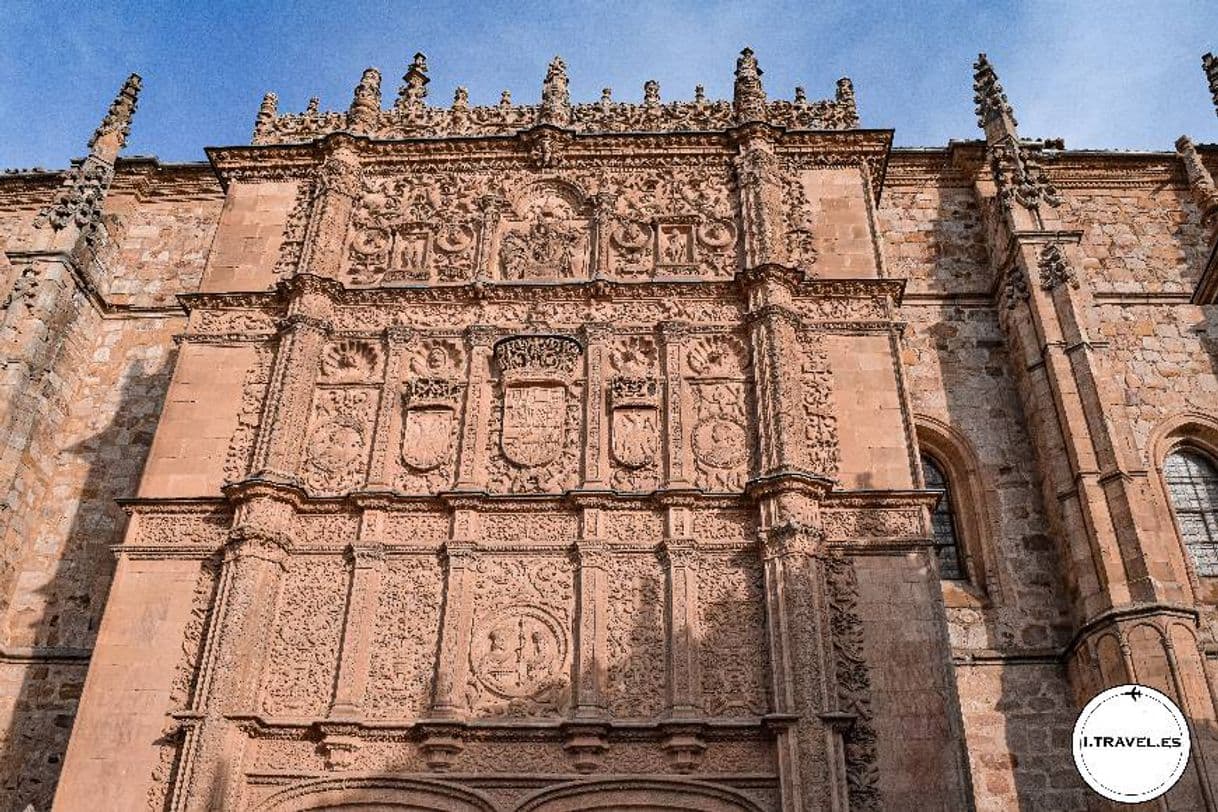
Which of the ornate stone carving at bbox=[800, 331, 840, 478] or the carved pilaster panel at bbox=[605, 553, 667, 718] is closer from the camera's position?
the carved pilaster panel at bbox=[605, 553, 667, 718]

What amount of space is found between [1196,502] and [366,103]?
12234mm

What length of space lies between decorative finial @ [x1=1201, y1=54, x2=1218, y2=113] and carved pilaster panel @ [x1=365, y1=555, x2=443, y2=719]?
13782mm

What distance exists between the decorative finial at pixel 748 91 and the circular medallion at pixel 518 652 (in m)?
7.46

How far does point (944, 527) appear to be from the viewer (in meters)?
14.1

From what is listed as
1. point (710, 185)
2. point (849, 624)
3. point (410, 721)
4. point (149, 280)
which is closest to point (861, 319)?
point (710, 185)

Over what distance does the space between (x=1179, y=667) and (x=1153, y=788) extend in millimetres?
3119

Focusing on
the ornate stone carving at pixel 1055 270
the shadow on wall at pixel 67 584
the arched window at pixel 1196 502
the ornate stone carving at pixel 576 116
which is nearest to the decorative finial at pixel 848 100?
the ornate stone carving at pixel 576 116

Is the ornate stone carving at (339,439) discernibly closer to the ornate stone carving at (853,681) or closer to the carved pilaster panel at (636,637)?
the carved pilaster panel at (636,637)

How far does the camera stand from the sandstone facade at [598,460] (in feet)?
35.6

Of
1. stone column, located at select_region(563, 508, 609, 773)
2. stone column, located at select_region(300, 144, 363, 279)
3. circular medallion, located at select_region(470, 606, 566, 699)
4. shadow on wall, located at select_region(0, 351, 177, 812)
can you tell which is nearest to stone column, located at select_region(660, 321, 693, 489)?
stone column, located at select_region(563, 508, 609, 773)

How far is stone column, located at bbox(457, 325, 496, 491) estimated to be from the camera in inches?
488

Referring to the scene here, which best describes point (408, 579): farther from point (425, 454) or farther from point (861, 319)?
point (861, 319)

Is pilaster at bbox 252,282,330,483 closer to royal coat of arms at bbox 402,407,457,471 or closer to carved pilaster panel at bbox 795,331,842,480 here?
royal coat of arms at bbox 402,407,457,471

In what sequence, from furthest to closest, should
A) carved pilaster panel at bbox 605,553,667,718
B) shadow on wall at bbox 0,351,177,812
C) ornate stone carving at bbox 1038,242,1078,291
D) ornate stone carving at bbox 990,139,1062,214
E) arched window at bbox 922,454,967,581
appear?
ornate stone carving at bbox 990,139,1062,214 < ornate stone carving at bbox 1038,242,1078,291 < arched window at bbox 922,454,967,581 < shadow on wall at bbox 0,351,177,812 < carved pilaster panel at bbox 605,553,667,718
